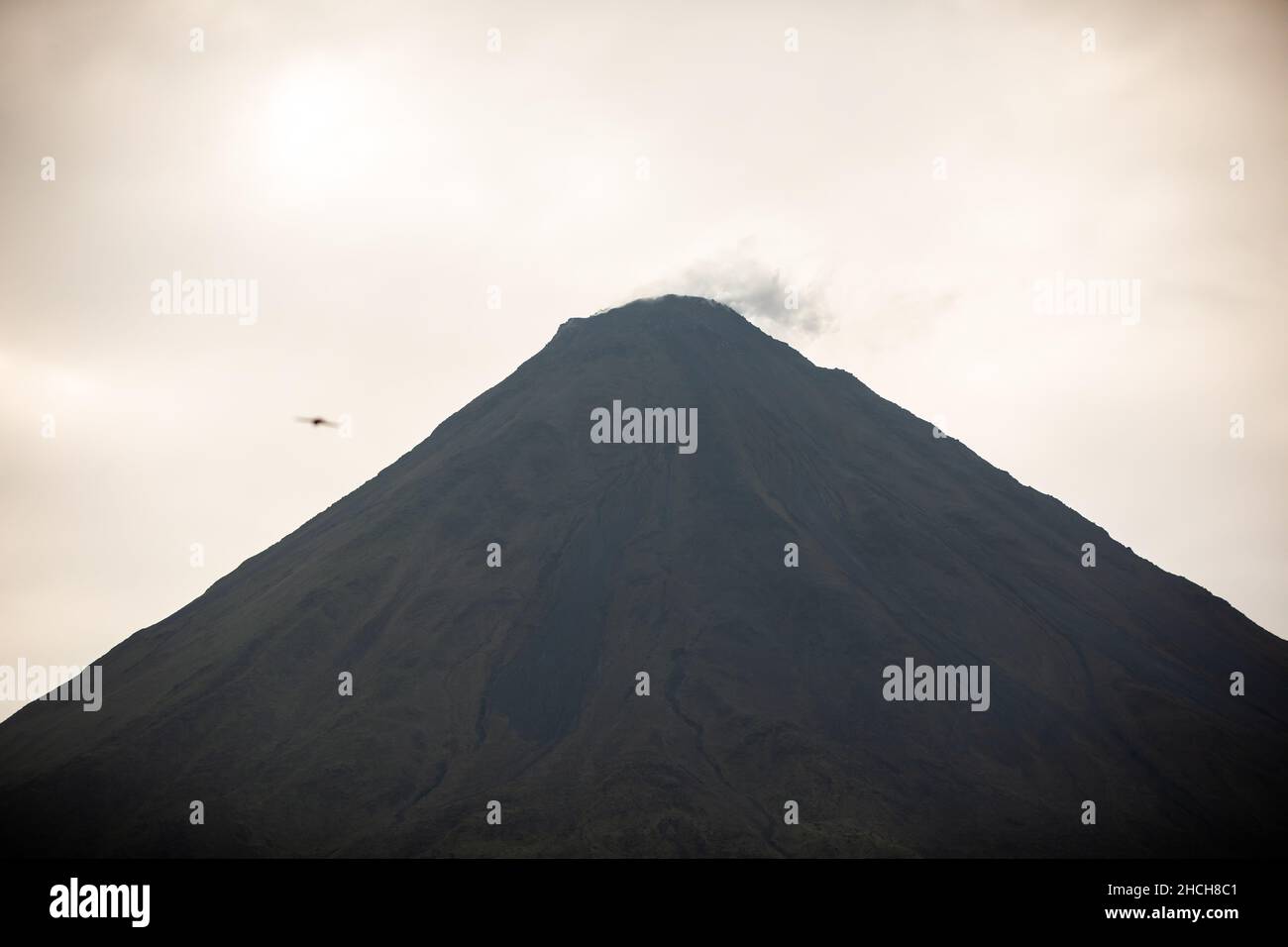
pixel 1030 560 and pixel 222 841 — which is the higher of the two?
pixel 1030 560
